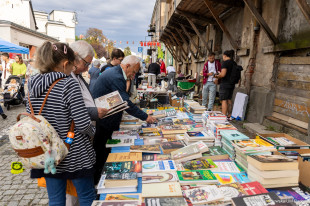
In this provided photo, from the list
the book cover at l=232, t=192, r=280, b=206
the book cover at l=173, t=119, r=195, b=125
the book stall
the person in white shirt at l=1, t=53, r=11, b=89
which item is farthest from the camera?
the person in white shirt at l=1, t=53, r=11, b=89

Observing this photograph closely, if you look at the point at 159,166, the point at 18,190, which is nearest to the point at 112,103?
the point at 159,166

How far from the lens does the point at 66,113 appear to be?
147 cm

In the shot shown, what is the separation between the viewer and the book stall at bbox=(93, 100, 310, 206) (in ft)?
4.45

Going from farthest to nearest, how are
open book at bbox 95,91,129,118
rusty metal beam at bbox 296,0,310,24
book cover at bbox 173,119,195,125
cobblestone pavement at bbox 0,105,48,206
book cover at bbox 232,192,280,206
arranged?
rusty metal beam at bbox 296,0,310,24 < book cover at bbox 173,119,195,125 < cobblestone pavement at bbox 0,105,48,206 < open book at bbox 95,91,129,118 < book cover at bbox 232,192,280,206

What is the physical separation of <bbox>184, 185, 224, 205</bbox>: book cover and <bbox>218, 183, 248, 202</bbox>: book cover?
0.04m

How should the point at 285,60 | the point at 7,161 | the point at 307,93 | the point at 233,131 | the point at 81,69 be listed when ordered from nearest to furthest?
the point at 81,69 < the point at 233,131 < the point at 7,161 < the point at 307,93 < the point at 285,60

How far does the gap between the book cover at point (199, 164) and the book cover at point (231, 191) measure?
0.30 m

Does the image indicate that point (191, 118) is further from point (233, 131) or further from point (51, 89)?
point (51, 89)

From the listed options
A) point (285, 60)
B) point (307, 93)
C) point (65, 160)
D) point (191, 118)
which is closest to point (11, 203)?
point (65, 160)

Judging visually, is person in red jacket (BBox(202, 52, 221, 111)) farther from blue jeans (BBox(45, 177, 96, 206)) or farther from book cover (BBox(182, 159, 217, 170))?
blue jeans (BBox(45, 177, 96, 206))

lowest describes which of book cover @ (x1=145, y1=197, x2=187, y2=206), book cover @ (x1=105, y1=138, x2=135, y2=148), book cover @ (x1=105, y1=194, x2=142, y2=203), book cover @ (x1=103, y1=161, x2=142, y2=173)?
book cover @ (x1=105, y1=194, x2=142, y2=203)

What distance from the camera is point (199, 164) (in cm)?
183

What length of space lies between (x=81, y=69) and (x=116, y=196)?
1.20 metres

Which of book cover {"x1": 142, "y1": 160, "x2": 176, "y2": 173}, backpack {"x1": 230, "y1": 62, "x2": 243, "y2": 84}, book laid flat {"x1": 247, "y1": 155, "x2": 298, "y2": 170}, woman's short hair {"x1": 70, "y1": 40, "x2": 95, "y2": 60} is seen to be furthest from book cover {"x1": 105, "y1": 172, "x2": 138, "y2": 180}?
backpack {"x1": 230, "y1": 62, "x2": 243, "y2": 84}
